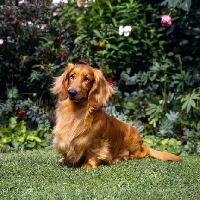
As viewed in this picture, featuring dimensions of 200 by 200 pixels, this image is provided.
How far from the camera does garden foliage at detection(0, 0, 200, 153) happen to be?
25.5 feet

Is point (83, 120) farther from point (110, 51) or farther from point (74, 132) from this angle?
point (110, 51)

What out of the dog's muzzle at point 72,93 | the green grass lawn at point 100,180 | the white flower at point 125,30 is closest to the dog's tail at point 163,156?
the green grass lawn at point 100,180

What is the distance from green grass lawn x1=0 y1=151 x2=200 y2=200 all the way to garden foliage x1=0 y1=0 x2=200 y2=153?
2.04 m

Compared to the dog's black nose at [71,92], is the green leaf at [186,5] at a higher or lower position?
higher

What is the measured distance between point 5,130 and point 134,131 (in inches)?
75.7

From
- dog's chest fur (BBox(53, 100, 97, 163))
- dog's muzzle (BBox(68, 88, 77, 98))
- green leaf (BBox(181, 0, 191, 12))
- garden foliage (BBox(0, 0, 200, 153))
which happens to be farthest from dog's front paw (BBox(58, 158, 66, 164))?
green leaf (BBox(181, 0, 191, 12))

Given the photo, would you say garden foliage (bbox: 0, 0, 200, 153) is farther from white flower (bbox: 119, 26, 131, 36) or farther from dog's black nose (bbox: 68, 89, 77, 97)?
dog's black nose (bbox: 68, 89, 77, 97)

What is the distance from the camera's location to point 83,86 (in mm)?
5176

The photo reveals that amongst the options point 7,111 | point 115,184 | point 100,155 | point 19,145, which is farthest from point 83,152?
point 7,111

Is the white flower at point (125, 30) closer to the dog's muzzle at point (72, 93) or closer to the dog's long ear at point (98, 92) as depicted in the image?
the dog's long ear at point (98, 92)

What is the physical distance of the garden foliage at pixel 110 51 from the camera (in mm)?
7770

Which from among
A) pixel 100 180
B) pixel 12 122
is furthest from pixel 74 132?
pixel 12 122

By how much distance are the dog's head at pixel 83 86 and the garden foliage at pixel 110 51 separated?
2203 millimetres

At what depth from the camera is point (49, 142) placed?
7082 mm
